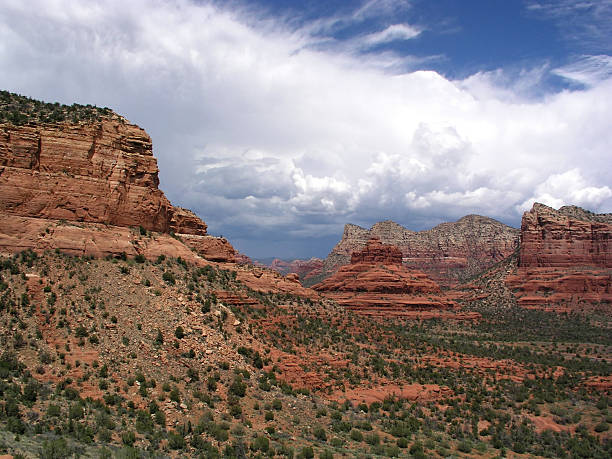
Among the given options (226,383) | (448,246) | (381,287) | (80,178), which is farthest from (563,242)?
(80,178)

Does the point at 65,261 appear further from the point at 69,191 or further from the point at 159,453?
the point at 159,453

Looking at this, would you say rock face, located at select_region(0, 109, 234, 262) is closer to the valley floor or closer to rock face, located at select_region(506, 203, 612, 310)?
the valley floor

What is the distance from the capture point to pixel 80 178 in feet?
107

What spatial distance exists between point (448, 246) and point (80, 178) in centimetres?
16472

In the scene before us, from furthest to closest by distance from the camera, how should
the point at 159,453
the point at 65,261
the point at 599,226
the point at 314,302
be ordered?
the point at 599,226, the point at 314,302, the point at 65,261, the point at 159,453

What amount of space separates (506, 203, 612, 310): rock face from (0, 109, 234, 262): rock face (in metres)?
90.6

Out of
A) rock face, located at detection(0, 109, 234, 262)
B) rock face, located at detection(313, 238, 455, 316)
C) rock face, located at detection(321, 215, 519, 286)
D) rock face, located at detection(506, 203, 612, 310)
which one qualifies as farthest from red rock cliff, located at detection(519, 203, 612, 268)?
rock face, located at detection(0, 109, 234, 262)

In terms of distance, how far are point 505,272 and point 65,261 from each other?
370ft

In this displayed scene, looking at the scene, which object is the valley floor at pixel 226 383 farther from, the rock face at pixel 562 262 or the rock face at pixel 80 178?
the rock face at pixel 562 262

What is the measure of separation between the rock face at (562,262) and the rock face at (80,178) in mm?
90569

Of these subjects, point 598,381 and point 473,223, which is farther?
point 473,223

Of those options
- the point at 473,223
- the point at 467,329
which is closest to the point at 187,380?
the point at 467,329

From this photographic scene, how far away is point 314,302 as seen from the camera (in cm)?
5016

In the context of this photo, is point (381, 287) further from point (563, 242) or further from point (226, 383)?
point (226, 383)
